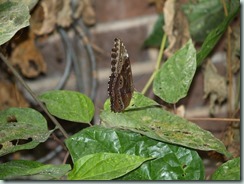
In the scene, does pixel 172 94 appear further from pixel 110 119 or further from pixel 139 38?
pixel 139 38

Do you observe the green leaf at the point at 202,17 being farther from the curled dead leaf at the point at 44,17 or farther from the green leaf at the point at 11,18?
the green leaf at the point at 11,18

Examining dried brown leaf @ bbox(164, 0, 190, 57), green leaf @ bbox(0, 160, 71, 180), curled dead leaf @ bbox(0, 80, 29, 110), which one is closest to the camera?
green leaf @ bbox(0, 160, 71, 180)

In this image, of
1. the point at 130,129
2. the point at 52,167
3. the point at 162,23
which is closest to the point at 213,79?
the point at 162,23

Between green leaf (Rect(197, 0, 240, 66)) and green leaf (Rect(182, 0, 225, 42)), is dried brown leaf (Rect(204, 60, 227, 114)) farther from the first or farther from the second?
green leaf (Rect(197, 0, 240, 66))

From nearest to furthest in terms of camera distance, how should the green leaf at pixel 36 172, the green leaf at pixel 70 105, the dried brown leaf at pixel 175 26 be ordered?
the green leaf at pixel 36 172 → the green leaf at pixel 70 105 → the dried brown leaf at pixel 175 26

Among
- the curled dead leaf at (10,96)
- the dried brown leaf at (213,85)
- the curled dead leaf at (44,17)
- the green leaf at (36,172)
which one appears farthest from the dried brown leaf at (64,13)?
the green leaf at (36,172)

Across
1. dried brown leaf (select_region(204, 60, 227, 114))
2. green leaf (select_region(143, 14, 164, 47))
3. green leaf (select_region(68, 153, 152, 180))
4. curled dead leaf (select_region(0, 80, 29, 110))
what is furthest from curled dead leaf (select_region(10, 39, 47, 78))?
green leaf (select_region(68, 153, 152, 180))
